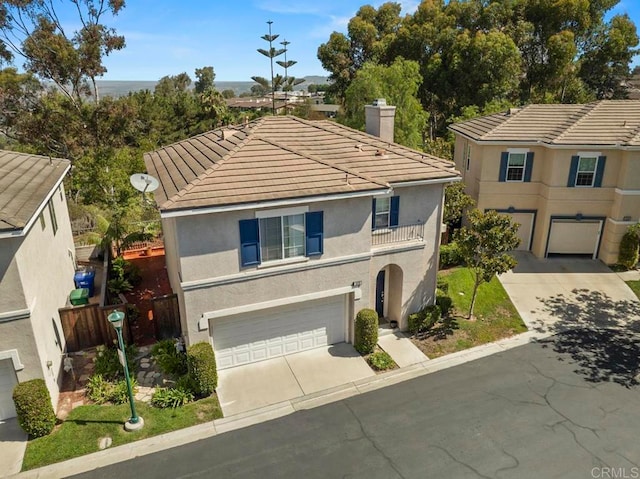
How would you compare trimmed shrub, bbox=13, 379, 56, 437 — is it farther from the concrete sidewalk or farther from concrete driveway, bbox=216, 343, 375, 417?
concrete driveway, bbox=216, 343, 375, 417

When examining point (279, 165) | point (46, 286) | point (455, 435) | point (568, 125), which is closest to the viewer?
point (455, 435)

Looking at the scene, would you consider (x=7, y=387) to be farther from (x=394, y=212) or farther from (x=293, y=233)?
(x=394, y=212)

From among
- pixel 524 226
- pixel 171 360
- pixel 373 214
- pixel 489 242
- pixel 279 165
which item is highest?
pixel 279 165

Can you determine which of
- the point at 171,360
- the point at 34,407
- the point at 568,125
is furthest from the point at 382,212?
the point at 568,125

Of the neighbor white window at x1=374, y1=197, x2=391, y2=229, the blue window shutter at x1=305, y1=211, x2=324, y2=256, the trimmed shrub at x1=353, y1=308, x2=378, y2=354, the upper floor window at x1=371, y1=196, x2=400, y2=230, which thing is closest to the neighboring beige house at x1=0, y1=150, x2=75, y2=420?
the blue window shutter at x1=305, y1=211, x2=324, y2=256

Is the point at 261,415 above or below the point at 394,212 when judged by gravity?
below

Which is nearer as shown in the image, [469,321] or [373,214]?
[373,214]
